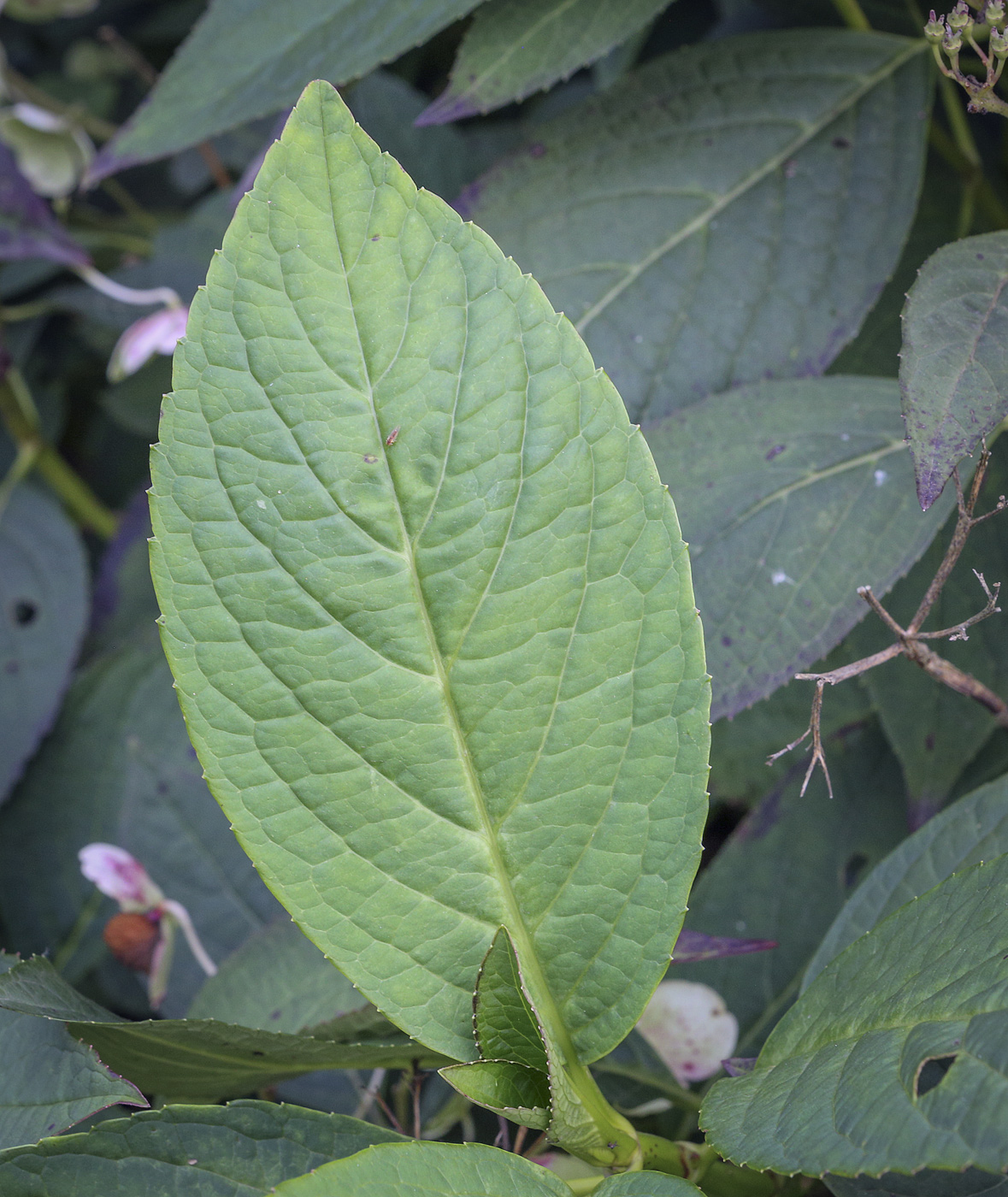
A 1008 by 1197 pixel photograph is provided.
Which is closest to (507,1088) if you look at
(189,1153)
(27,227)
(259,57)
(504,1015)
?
(504,1015)

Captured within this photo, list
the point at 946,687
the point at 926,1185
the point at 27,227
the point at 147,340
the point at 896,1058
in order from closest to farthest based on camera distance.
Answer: the point at 896,1058
the point at 926,1185
the point at 946,687
the point at 147,340
the point at 27,227

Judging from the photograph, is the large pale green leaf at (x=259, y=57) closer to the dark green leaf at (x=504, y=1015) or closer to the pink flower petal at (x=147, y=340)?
the pink flower petal at (x=147, y=340)

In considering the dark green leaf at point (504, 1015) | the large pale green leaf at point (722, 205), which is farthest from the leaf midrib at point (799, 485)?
the dark green leaf at point (504, 1015)

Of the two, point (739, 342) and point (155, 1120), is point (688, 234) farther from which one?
point (155, 1120)

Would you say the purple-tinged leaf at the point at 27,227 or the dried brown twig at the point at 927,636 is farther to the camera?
the purple-tinged leaf at the point at 27,227

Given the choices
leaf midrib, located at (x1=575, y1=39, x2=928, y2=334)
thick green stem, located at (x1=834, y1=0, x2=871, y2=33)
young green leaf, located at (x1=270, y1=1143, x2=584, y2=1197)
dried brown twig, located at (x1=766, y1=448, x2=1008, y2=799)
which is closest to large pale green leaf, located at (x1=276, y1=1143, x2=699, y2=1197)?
young green leaf, located at (x1=270, y1=1143, x2=584, y2=1197)

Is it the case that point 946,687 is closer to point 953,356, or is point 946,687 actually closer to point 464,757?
point 953,356
